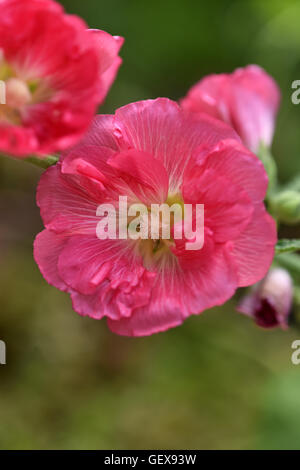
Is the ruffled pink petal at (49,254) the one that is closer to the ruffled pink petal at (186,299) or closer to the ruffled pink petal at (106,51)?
the ruffled pink petal at (186,299)

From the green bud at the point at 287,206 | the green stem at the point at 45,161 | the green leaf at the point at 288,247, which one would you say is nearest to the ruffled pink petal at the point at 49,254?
the green stem at the point at 45,161

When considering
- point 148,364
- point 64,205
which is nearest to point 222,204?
point 64,205

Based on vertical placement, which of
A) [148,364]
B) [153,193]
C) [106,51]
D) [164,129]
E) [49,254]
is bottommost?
[148,364]

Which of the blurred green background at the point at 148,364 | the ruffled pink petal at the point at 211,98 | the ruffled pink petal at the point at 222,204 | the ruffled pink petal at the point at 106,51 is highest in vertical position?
the ruffled pink petal at the point at 211,98

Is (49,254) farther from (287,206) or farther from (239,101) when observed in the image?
(239,101)

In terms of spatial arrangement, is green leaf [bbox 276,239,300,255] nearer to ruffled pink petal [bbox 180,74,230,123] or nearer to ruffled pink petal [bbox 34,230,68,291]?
ruffled pink petal [bbox 34,230,68,291]

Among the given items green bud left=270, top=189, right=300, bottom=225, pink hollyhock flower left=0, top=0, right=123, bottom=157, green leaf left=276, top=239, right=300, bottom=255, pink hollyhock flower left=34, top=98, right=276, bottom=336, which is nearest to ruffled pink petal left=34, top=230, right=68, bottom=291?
pink hollyhock flower left=34, top=98, right=276, bottom=336
